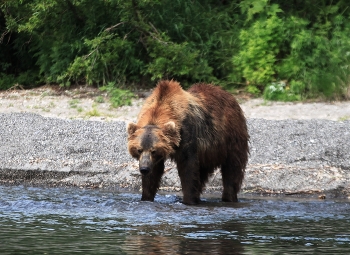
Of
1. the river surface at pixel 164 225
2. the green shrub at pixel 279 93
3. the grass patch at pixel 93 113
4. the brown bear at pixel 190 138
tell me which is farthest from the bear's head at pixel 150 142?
the green shrub at pixel 279 93

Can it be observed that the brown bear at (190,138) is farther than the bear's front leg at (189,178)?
No

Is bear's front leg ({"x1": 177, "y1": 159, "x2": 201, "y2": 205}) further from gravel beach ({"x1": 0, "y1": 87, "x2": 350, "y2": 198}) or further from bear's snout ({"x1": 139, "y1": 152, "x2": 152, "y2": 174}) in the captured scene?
gravel beach ({"x1": 0, "y1": 87, "x2": 350, "y2": 198})

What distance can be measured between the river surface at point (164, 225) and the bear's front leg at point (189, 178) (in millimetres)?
120

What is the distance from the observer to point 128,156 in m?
10.9

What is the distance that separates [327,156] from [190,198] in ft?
9.68

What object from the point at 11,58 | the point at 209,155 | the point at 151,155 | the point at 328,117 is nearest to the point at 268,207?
the point at 209,155

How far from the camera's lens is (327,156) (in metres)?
10.6

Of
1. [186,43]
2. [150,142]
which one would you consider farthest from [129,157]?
[186,43]

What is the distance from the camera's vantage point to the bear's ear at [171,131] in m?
7.79

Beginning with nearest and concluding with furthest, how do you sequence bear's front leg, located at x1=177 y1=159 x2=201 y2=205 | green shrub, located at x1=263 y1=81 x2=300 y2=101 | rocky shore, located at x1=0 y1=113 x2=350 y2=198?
1. bear's front leg, located at x1=177 y1=159 x2=201 y2=205
2. rocky shore, located at x1=0 y1=113 x2=350 y2=198
3. green shrub, located at x1=263 y1=81 x2=300 y2=101

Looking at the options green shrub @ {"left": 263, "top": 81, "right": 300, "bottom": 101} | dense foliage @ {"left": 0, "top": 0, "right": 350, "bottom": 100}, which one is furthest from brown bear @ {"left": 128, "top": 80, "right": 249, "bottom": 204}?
dense foliage @ {"left": 0, "top": 0, "right": 350, "bottom": 100}

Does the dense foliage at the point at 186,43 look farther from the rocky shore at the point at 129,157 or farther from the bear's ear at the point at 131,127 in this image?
the bear's ear at the point at 131,127

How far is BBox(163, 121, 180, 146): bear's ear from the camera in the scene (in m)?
7.79

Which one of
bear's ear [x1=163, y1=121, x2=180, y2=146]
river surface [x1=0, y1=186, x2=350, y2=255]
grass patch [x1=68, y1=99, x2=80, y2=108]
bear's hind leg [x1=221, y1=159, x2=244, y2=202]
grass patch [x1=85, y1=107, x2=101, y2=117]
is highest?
bear's ear [x1=163, y1=121, x2=180, y2=146]
